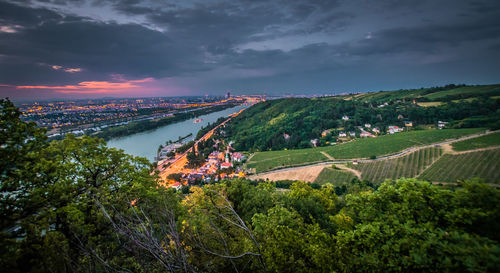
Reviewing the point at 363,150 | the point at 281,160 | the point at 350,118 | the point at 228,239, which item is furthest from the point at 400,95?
the point at 228,239

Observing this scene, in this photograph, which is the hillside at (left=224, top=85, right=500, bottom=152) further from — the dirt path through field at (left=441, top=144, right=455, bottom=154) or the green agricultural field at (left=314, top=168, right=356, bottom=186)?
the green agricultural field at (left=314, top=168, right=356, bottom=186)

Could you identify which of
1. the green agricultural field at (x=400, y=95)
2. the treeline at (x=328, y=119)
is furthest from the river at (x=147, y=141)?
the green agricultural field at (x=400, y=95)

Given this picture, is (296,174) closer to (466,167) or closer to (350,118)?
(466,167)

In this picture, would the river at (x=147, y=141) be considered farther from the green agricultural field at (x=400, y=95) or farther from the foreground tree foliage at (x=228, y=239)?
the green agricultural field at (x=400, y=95)

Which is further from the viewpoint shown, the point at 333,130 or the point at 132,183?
the point at 333,130

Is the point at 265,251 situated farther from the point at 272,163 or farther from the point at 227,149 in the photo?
the point at 227,149

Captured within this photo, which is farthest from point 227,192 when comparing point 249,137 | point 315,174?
point 249,137

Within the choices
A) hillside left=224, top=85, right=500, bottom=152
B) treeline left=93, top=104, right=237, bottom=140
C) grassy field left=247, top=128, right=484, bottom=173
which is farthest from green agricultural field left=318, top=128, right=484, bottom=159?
treeline left=93, top=104, right=237, bottom=140
